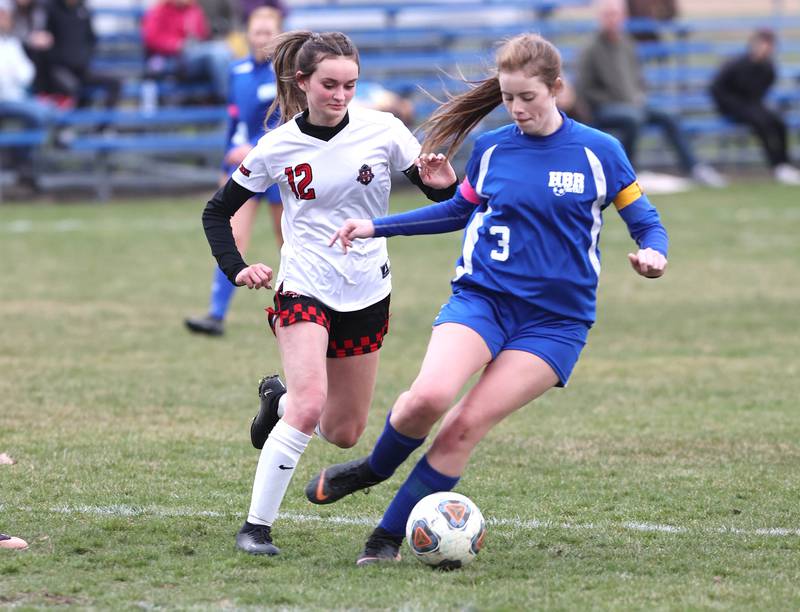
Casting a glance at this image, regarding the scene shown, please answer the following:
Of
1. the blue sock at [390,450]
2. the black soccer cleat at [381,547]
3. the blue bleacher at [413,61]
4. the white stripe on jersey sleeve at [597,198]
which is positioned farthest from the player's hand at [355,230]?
the blue bleacher at [413,61]

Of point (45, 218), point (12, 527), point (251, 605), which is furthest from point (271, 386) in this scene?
point (45, 218)

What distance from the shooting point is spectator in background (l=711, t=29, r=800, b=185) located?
63.5 feet

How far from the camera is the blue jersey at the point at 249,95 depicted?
29.8 ft

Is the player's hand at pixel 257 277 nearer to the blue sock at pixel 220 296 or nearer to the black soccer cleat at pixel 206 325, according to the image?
the blue sock at pixel 220 296

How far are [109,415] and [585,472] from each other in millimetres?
2620

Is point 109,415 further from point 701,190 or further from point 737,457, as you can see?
point 701,190

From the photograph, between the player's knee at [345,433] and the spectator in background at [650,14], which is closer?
the player's knee at [345,433]

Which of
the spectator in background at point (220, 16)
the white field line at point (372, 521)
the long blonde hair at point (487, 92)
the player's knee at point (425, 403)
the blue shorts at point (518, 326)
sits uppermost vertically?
the long blonde hair at point (487, 92)

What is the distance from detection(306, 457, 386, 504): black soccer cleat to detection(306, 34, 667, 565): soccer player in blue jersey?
9 centimetres

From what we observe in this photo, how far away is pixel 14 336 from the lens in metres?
9.58

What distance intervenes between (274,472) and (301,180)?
1095 mm

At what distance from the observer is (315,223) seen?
16.8ft

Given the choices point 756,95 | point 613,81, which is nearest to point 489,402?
point 613,81

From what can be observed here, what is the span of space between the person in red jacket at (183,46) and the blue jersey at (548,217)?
13.7 metres
